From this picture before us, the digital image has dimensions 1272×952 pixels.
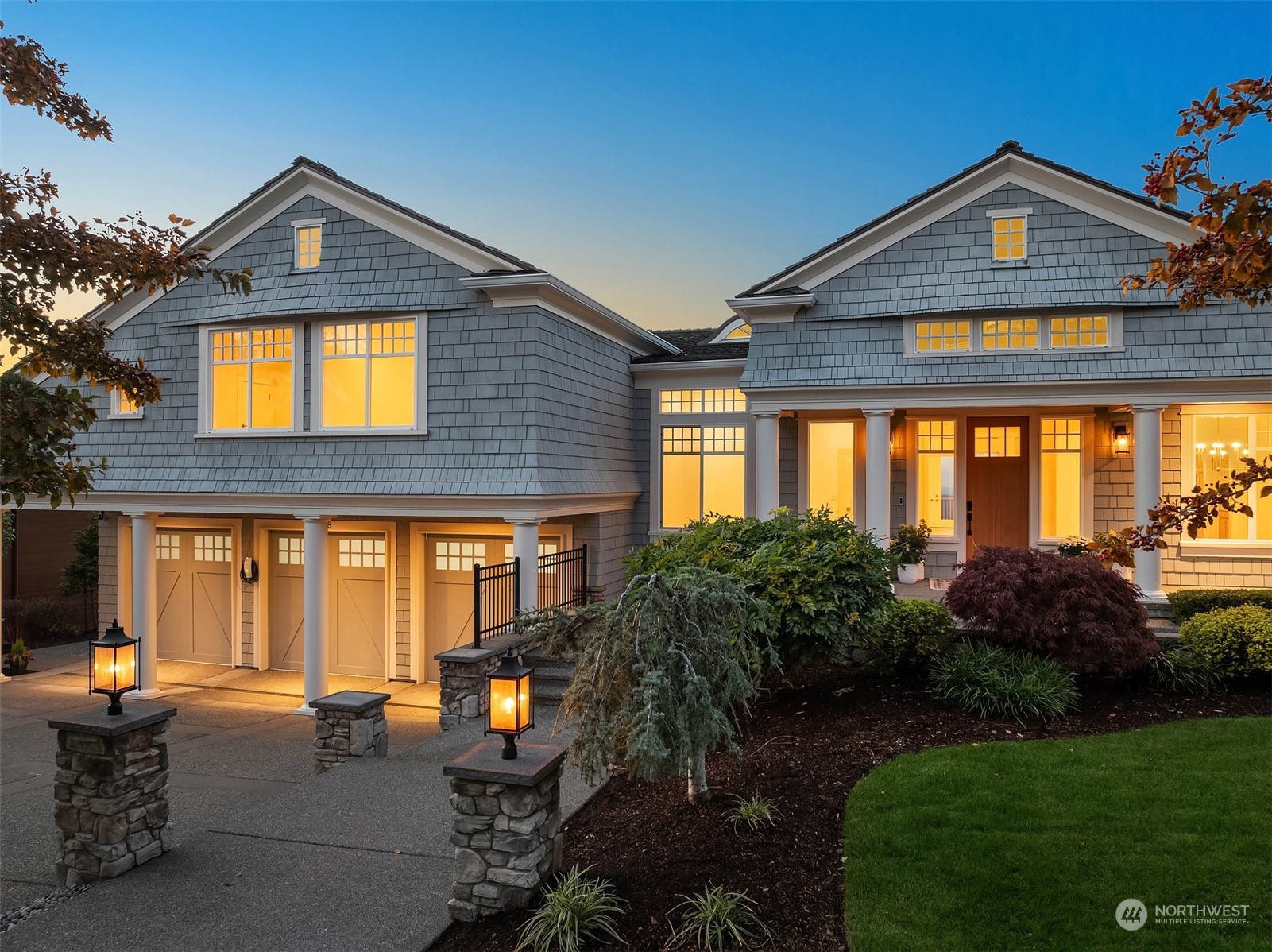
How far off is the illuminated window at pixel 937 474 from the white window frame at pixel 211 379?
32.6 feet

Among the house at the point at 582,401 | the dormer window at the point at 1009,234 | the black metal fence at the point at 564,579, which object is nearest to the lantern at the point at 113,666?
the house at the point at 582,401

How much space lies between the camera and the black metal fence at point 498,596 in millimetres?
9852

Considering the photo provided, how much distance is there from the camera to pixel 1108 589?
25.9ft

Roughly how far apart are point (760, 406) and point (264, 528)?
29.4 feet

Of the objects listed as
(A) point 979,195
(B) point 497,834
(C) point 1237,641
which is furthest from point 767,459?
(B) point 497,834

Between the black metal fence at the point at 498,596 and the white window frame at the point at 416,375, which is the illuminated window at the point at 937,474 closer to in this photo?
the black metal fence at the point at 498,596

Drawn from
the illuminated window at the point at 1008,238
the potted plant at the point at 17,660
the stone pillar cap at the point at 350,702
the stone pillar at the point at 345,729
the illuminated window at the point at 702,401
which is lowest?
the potted plant at the point at 17,660

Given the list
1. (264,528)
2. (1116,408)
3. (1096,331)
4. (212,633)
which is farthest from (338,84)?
(1116,408)

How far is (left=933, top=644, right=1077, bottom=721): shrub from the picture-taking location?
7.29 m

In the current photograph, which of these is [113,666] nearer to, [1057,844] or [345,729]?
[345,729]

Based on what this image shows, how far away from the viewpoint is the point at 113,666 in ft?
19.7

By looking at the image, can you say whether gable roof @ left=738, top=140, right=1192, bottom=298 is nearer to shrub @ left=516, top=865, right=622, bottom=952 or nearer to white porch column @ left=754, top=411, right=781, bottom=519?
white porch column @ left=754, top=411, right=781, bottom=519

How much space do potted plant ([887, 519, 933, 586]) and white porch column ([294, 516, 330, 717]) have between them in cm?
859

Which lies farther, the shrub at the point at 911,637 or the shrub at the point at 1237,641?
the shrub at the point at 911,637
